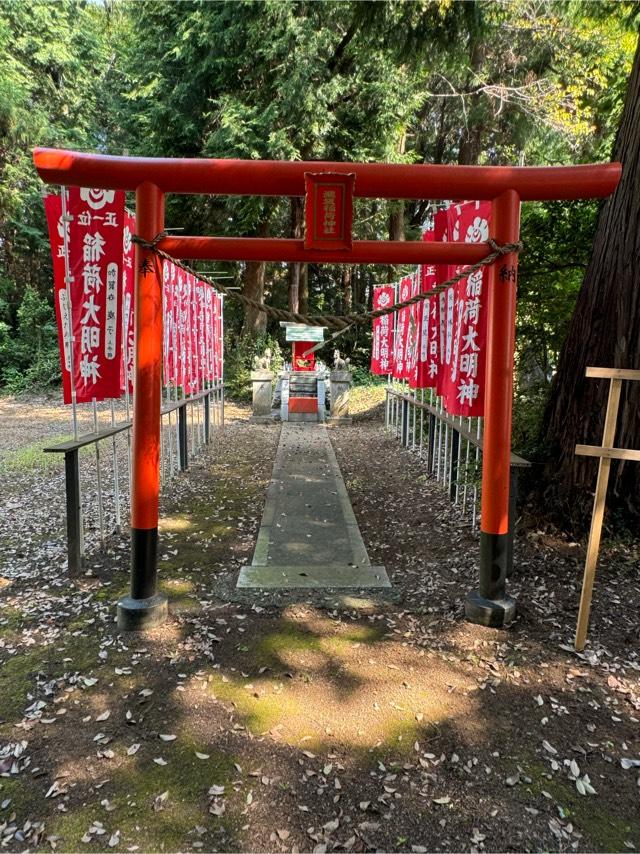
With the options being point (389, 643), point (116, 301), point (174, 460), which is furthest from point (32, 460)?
point (389, 643)

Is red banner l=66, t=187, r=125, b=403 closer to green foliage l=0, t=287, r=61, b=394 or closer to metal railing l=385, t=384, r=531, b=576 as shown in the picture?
metal railing l=385, t=384, r=531, b=576

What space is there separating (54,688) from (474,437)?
414 centimetres

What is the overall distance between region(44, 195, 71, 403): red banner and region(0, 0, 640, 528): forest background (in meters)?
4.16

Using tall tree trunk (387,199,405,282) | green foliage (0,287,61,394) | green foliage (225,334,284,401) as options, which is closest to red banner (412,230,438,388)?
green foliage (225,334,284,401)

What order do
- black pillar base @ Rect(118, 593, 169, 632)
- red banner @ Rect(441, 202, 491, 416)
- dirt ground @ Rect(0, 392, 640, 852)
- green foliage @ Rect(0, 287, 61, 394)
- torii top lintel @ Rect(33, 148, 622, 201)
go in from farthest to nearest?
green foliage @ Rect(0, 287, 61, 394) < red banner @ Rect(441, 202, 491, 416) < black pillar base @ Rect(118, 593, 169, 632) < torii top lintel @ Rect(33, 148, 622, 201) < dirt ground @ Rect(0, 392, 640, 852)

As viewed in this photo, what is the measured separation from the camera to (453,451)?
695 centimetres

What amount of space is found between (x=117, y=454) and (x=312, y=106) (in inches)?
442

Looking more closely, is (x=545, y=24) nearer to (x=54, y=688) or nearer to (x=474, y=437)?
(x=474, y=437)

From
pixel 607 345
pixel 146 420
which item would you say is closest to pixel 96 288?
pixel 146 420

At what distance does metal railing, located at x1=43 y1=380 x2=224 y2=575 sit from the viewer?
451cm

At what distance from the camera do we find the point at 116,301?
202 inches

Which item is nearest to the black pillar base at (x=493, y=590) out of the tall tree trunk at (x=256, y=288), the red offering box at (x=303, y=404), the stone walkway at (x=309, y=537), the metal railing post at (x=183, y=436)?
the stone walkway at (x=309, y=537)

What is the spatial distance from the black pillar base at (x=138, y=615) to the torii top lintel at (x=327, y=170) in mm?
2814

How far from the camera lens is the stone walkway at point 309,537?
4637mm
